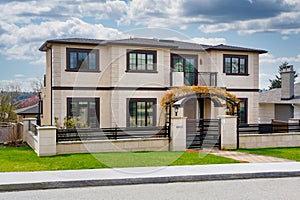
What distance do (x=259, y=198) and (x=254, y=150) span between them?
852 centimetres

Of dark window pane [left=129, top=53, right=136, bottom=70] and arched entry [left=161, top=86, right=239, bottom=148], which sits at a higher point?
dark window pane [left=129, top=53, right=136, bottom=70]

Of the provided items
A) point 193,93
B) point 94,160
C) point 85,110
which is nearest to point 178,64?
point 193,93

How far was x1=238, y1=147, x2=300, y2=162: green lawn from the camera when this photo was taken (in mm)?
14675

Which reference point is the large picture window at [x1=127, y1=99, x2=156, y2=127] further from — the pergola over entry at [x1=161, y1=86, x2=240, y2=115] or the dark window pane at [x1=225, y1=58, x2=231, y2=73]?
the dark window pane at [x1=225, y1=58, x2=231, y2=73]

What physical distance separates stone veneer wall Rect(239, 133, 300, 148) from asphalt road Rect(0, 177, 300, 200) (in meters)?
7.24

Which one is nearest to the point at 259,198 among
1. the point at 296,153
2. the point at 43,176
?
the point at 43,176

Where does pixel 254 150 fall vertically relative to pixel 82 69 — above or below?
below

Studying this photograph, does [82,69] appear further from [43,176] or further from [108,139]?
[43,176]

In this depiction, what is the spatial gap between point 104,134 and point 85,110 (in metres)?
5.39

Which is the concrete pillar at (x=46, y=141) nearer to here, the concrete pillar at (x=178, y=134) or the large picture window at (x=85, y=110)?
the concrete pillar at (x=178, y=134)

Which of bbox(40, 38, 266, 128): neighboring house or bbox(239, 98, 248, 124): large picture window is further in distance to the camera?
bbox(239, 98, 248, 124): large picture window

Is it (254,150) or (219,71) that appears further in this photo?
(219,71)

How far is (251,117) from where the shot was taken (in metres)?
24.3

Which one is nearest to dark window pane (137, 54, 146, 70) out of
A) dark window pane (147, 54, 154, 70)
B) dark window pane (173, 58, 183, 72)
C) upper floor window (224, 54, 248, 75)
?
dark window pane (147, 54, 154, 70)
